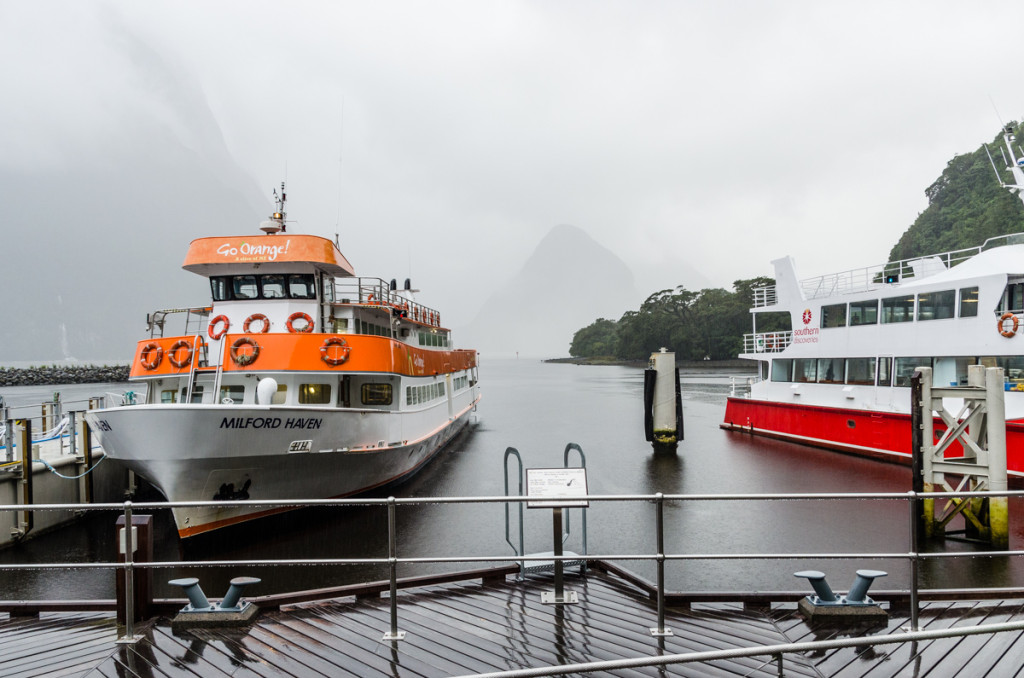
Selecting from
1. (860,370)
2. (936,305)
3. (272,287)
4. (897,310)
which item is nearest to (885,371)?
(860,370)

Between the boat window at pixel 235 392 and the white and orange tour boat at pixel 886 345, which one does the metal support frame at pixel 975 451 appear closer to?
the white and orange tour boat at pixel 886 345

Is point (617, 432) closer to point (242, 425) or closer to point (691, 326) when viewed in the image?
point (242, 425)

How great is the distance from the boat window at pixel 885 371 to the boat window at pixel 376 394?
15.8 m

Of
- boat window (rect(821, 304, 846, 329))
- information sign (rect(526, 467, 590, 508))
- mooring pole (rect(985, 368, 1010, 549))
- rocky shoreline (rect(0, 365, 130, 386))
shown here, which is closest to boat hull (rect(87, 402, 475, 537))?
information sign (rect(526, 467, 590, 508))

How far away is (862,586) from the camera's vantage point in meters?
5.64

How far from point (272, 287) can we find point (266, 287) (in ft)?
0.53

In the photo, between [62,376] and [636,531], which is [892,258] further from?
[62,376]

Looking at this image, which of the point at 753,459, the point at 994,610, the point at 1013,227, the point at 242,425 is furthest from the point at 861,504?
the point at 1013,227

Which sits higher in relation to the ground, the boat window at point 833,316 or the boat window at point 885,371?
the boat window at point 833,316

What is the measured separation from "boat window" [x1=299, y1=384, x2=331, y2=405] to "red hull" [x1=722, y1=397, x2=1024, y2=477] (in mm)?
16574

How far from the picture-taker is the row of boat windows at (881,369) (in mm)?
17406

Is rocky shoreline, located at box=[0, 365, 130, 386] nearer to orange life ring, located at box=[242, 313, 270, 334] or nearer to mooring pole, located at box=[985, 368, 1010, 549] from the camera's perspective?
orange life ring, located at box=[242, 313, 270, 334]

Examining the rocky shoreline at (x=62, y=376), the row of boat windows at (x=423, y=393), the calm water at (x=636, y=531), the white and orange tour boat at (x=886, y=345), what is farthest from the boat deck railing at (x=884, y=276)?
the rocky shoreline at (x=62, y=376)

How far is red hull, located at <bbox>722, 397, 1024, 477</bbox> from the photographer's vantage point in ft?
Answer: 55.3
